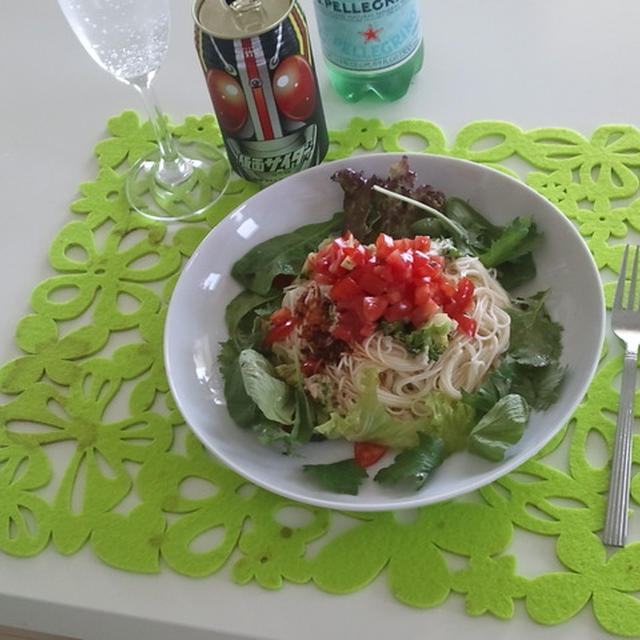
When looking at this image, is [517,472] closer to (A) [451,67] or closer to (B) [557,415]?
(B) [557,415]

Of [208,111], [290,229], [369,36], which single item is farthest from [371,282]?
[208,111]

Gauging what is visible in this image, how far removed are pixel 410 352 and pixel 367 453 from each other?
0.43 feet

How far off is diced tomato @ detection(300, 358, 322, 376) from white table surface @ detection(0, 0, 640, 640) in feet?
0.78

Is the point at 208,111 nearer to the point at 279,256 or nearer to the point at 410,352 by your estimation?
the point at 279,256

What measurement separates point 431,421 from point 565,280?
239 mm

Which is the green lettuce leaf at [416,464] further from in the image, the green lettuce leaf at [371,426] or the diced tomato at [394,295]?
the diced tomato at [394,295]

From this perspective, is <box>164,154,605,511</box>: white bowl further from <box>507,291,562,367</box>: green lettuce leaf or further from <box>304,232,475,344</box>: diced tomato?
<box>304,232,475,344</box>: diced tomato

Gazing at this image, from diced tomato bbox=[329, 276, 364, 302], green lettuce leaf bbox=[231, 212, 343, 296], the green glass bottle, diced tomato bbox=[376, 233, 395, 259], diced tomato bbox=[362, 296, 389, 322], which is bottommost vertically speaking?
green lettuce leaf bbox=[231, 212, 343, 296]

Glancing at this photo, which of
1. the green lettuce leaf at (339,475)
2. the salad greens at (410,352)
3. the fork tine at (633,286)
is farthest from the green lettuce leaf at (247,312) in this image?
the fork tine at (633,286)

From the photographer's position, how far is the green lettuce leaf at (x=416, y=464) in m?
0.86

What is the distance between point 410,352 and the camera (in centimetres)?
97

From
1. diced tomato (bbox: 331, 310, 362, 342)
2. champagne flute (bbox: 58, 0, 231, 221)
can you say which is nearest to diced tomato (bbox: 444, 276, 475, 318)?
diced tomato (bbox: 331, 310, 362, 342)

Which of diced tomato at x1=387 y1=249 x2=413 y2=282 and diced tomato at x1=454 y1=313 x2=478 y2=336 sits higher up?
diced tomato at x1=387 y1=249 x2=413 y2=282

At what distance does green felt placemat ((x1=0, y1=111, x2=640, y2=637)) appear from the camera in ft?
2.78
